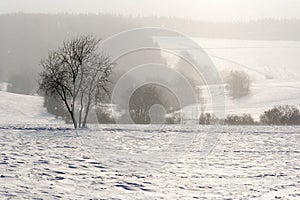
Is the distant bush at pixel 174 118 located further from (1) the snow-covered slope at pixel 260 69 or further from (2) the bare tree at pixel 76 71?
(2) the bare tree at pixel 76 71

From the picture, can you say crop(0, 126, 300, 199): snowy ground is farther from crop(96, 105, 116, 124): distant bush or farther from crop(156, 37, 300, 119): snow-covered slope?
crop(156, 37, 300, 119): snow-covered slope

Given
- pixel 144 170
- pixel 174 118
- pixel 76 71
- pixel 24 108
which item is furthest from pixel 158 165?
pixel 24 108

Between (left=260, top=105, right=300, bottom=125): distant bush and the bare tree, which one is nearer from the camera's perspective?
the bare tree

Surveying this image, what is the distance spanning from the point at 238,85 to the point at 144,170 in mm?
90394

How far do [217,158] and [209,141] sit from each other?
22.6ft

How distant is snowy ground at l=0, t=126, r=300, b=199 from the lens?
428 inches

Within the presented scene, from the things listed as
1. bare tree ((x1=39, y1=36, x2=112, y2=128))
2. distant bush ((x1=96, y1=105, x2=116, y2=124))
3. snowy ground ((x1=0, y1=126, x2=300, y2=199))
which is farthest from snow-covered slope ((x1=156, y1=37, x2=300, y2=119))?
snowy ground ((x1=0, y1=126, x2=300, y2=199))

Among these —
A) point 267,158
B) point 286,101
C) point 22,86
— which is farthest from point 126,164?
point 22,86

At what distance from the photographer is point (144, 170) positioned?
46.3ft

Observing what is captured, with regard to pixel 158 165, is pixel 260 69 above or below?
above

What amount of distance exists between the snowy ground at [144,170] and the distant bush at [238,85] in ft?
252

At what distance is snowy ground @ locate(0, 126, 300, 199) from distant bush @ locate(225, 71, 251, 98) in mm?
76898

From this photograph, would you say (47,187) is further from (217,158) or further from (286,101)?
(286,101)

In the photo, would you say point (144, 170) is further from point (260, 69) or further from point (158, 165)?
point (260, 69)
